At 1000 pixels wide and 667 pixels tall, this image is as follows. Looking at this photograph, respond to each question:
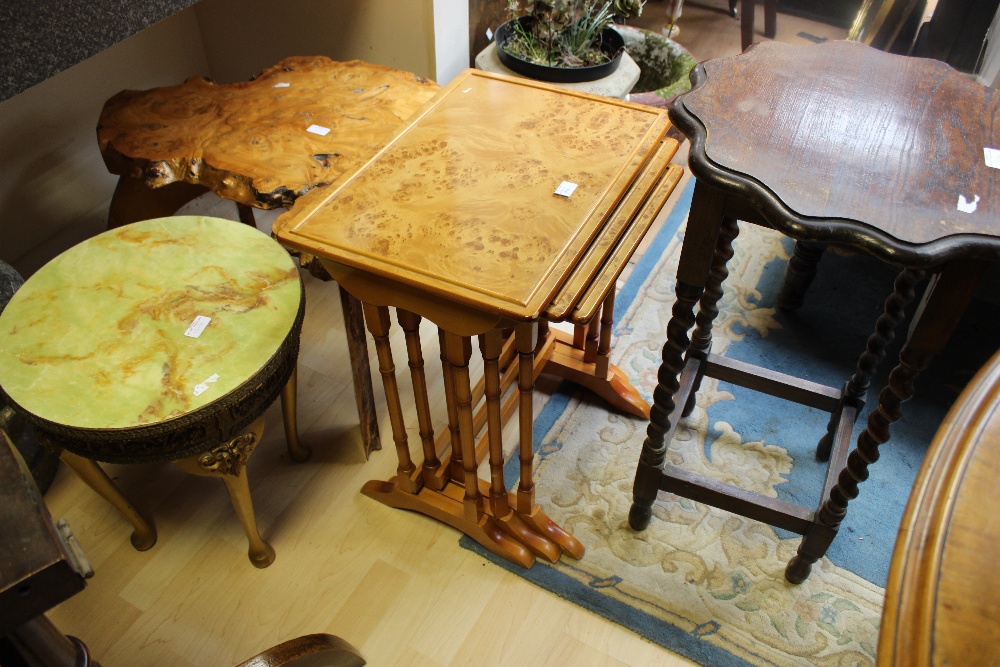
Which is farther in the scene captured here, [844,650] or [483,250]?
[844,650]

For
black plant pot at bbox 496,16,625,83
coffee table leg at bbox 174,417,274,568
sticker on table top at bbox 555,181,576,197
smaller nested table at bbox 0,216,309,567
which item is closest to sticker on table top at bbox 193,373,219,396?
smaller nested table at bbox 0,216,309,567

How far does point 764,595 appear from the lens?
1.41 m

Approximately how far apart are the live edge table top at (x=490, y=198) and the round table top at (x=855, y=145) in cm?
19

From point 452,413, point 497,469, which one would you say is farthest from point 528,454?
point 452,413

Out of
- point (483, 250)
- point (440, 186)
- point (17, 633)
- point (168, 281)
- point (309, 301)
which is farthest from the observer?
point (309, 301)

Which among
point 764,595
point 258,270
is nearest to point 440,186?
point 258,270

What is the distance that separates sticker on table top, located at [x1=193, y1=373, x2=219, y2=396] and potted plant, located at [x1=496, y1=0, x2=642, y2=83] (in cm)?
118

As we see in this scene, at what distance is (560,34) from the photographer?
79.7 inches

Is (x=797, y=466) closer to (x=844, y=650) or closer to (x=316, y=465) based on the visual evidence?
(x=844, y=650)

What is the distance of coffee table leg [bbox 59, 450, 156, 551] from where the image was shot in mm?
1276

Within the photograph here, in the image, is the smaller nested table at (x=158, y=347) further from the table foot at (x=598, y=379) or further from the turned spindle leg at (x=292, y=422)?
the table foot at (x=598, y=379)

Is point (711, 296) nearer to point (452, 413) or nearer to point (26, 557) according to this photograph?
point (452, 413)

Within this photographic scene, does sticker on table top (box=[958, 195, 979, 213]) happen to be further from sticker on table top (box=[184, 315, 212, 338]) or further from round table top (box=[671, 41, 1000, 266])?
sticker on table top (box=[184, 315, 212, 338])

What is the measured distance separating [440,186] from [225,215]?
1339 millimetres
